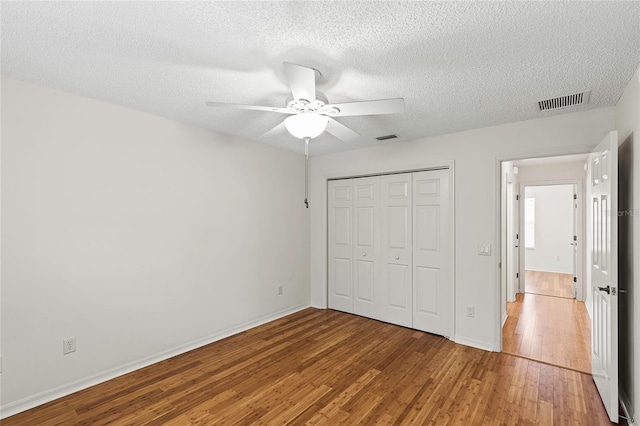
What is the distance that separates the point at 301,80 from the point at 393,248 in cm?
293

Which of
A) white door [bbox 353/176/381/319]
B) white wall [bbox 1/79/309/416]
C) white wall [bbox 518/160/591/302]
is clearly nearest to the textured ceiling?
white wall [bbox 1/79/309/416]

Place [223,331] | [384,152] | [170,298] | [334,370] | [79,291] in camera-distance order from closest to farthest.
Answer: [79,291] < [334,370] < [170,298] < [223,331] < [384,152]

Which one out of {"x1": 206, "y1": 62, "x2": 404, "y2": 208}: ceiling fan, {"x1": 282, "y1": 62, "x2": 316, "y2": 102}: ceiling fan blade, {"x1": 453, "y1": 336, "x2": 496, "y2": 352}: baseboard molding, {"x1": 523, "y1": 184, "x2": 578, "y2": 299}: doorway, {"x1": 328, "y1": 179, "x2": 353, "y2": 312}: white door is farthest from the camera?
{"x1": 523, "y1": 184, "x2": 578, "y2": 299}: doorway

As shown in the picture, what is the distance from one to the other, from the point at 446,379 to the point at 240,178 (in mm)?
3109

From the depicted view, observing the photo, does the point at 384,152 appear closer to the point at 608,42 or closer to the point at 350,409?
the point at 608,42

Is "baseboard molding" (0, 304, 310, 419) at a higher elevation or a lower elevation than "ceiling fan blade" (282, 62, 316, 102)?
lower

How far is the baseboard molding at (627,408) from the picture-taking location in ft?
6.77

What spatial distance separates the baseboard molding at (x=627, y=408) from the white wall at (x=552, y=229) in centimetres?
639

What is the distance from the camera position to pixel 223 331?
3654 millimetres

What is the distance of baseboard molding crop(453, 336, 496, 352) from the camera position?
10.8 feet

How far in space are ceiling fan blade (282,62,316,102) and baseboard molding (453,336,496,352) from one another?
124 inches

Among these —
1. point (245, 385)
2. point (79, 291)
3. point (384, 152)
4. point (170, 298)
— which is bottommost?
point (245, 385)

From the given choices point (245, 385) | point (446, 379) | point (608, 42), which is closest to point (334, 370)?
point (245, 385)

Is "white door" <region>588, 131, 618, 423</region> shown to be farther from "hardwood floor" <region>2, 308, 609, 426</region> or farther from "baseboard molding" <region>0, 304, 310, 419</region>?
"baseboard molding" <region>0, 304, 310, 419</region>
